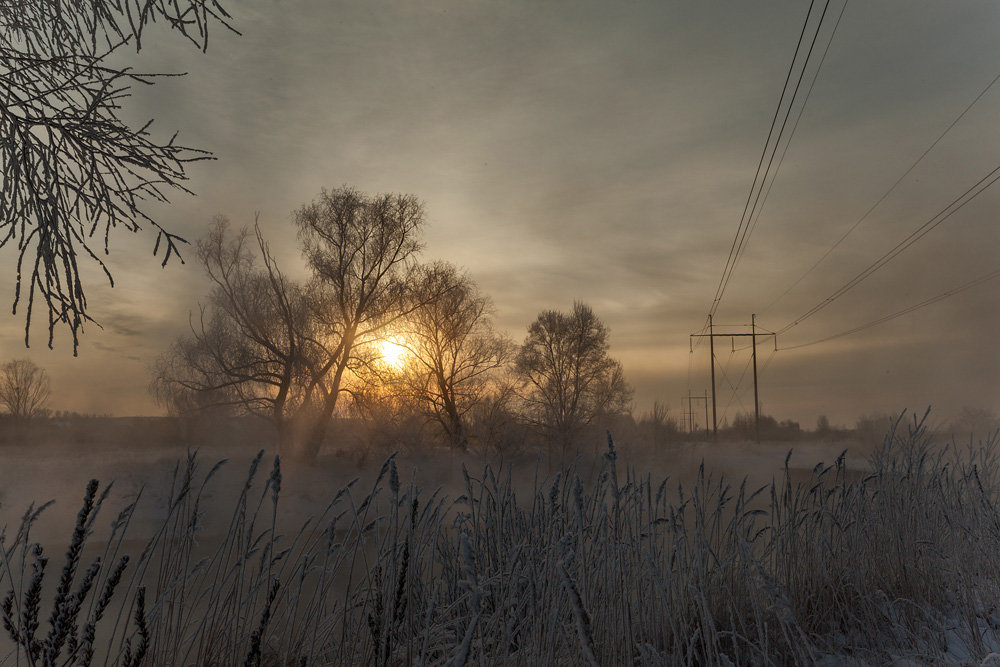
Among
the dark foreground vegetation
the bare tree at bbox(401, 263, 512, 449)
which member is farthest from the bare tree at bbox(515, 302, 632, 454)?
the dark foreground vegetation

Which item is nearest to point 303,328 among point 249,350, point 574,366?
point 249,350

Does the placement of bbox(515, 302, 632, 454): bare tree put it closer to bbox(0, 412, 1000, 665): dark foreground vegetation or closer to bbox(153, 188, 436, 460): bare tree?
bbox(153, 188, 436, 460): bare tree

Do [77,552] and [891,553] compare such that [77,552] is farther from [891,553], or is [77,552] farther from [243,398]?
[243,398]

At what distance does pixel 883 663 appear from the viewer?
3361 mm

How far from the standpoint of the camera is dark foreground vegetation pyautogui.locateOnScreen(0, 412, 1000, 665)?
1968 millimetres

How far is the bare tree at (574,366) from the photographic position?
26.5 m

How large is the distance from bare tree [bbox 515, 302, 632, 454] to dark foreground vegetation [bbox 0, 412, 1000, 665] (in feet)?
67.6

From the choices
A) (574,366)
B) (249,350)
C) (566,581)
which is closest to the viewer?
(566,581)

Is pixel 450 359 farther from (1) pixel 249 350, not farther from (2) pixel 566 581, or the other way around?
(2) pixel 566 581

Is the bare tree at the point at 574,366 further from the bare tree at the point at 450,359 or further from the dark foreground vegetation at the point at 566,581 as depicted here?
the dark foreground vegetation at the point at 566,581

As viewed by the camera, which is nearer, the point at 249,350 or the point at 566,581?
the point at 566,581

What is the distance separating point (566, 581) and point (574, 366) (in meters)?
26.2

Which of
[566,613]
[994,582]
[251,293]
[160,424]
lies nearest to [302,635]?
[566,613]

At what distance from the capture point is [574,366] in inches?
1076
